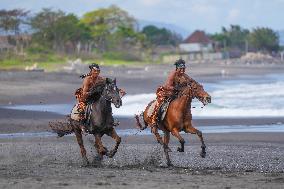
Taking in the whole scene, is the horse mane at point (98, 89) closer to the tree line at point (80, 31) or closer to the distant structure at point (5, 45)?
the distant structure at point (5, 45)

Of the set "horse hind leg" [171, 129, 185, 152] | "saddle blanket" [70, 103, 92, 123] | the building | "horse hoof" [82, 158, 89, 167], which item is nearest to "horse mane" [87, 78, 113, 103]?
"saddle blanket" [70, 103, 92, 123]

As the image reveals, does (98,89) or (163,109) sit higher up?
(98,89)

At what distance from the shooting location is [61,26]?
113188 millimetres

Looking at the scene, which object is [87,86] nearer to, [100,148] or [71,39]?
[100,148]

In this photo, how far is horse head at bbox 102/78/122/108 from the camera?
1591 cm

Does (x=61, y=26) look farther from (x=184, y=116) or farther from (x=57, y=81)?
(x=184, y=116)

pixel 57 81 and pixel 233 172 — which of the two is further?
pixel 57 81

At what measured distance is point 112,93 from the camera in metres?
16.1

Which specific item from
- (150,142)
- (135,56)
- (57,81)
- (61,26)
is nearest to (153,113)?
(150,142)

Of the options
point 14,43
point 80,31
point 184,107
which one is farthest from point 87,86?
point 80,31

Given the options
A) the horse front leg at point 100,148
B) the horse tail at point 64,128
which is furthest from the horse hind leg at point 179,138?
the horse tail at point 64,128

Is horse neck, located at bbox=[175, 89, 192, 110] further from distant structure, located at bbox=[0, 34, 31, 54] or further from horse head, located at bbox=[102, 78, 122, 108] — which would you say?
distant structure, located at bbox=[0, 34, 31, 54]

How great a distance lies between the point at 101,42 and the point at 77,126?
112 meters

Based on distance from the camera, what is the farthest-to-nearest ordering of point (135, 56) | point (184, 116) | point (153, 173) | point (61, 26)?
point (135, 56)
point (61, 26)
point (184, 116)
point (153, 173)
